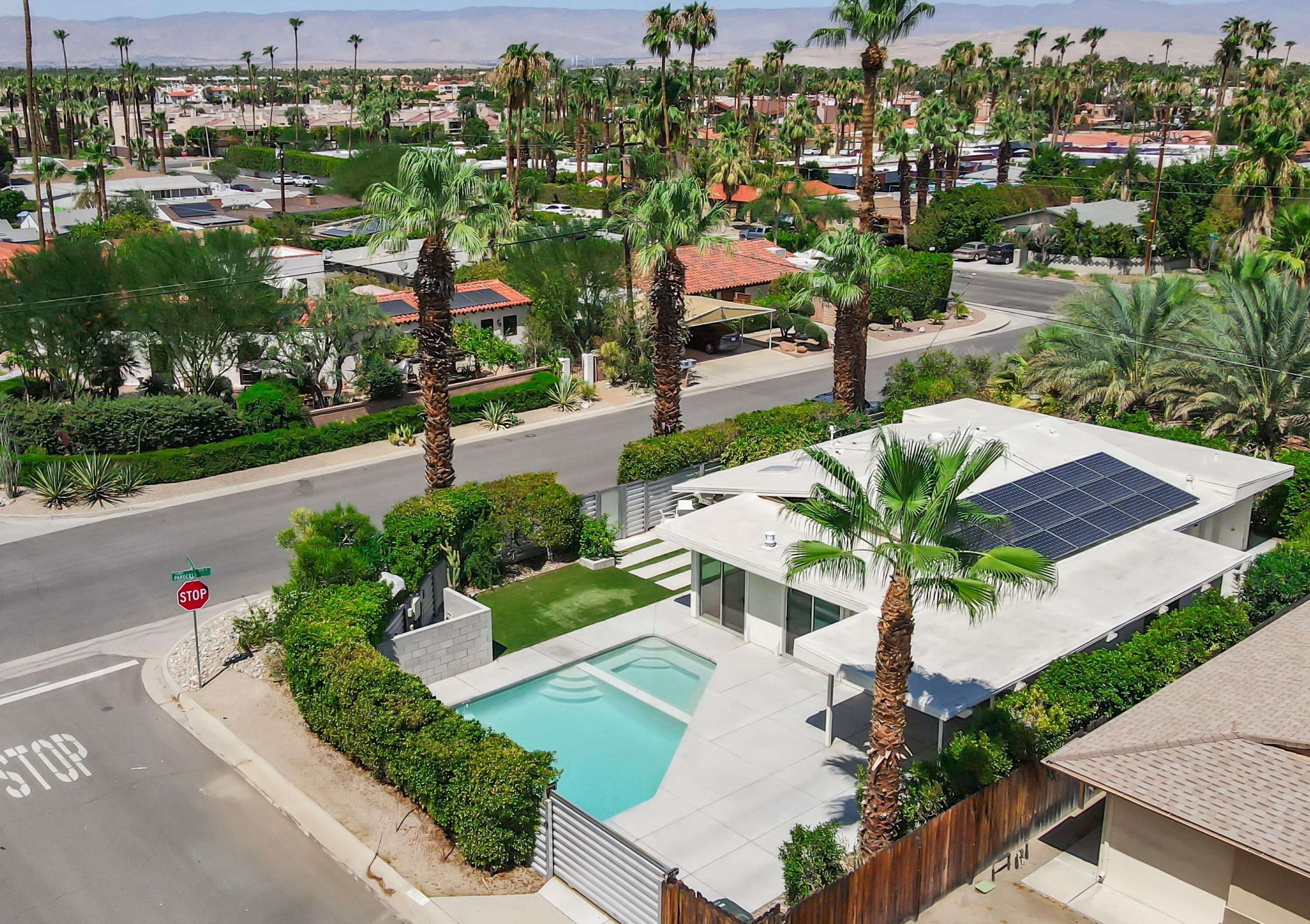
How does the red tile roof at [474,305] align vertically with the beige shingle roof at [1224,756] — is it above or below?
above

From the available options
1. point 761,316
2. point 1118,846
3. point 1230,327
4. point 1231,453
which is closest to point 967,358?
point 1230,327

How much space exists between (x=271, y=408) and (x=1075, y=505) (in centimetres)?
2314

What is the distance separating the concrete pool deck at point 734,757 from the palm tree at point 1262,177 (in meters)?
33.6

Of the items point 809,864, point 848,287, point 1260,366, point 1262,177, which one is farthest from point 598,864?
point 1262,177

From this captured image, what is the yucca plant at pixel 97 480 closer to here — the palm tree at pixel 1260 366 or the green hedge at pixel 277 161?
the palm tree at pixel 1260 366

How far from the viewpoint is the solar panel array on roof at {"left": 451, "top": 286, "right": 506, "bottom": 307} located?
45250 millimetres

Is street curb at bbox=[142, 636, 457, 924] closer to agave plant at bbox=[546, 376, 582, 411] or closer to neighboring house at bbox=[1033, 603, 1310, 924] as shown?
neighboring house at bbox=[1033, 603, 1310, 924]

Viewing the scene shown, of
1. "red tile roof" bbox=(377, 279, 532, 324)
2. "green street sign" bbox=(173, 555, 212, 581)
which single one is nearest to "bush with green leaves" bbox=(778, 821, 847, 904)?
"green street sign" bbox=(173, 555, 212, 581)

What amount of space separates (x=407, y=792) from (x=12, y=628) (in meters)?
11.0

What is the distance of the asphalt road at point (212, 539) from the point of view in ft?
79.2

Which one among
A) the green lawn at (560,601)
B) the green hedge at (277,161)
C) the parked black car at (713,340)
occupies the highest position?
the green hedge at (277,161)

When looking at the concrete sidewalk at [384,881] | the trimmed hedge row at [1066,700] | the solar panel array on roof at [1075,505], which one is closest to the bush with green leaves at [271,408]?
the concrete sidewalk at [384,881]

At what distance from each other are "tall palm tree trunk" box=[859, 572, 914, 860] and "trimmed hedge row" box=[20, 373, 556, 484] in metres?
23.4

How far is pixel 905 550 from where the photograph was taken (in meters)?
13.7
